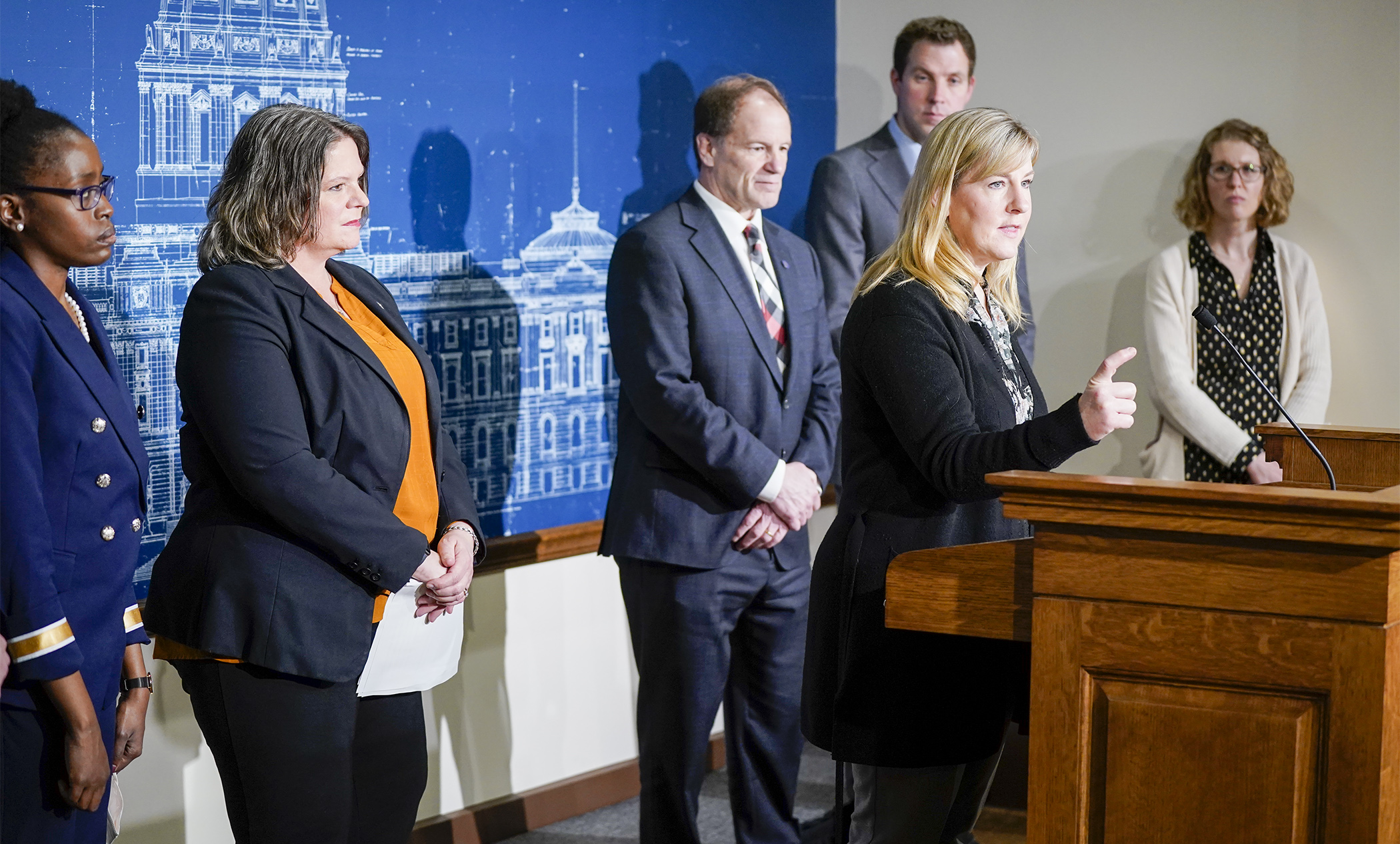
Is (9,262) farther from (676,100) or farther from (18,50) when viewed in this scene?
(676,100)

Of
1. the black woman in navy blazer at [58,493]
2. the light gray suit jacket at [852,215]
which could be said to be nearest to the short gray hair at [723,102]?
the light gray suit jacket at [852,215]

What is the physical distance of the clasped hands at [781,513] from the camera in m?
2.90

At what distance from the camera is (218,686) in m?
1.99

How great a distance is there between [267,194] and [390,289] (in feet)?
3.07

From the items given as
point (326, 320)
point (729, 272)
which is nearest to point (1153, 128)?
point (729, 272)

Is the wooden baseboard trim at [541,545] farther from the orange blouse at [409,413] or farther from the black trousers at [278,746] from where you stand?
the black trousers at [278,746]

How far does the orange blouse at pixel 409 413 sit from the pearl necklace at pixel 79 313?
1.25 ft

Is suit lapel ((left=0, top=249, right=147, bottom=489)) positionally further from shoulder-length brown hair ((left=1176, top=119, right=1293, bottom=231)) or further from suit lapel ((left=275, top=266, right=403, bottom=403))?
shoulder-length brown hair ((left=1176, top=119, right=1293, bottom=231))

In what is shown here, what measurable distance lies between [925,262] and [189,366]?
1.10m

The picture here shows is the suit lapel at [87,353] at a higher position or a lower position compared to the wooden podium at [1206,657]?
higher

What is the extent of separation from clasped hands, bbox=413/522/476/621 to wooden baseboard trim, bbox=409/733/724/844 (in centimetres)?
114

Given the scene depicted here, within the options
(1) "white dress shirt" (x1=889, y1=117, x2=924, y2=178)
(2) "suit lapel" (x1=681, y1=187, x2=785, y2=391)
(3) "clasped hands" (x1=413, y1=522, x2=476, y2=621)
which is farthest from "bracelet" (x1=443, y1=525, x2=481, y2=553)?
(1) "white dress shirt" (x1=889, y1=117, x2=924, y2=178)

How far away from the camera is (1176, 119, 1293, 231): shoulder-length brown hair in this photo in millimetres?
3744

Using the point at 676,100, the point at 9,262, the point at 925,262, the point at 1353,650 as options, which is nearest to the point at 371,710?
the point at 9,262
